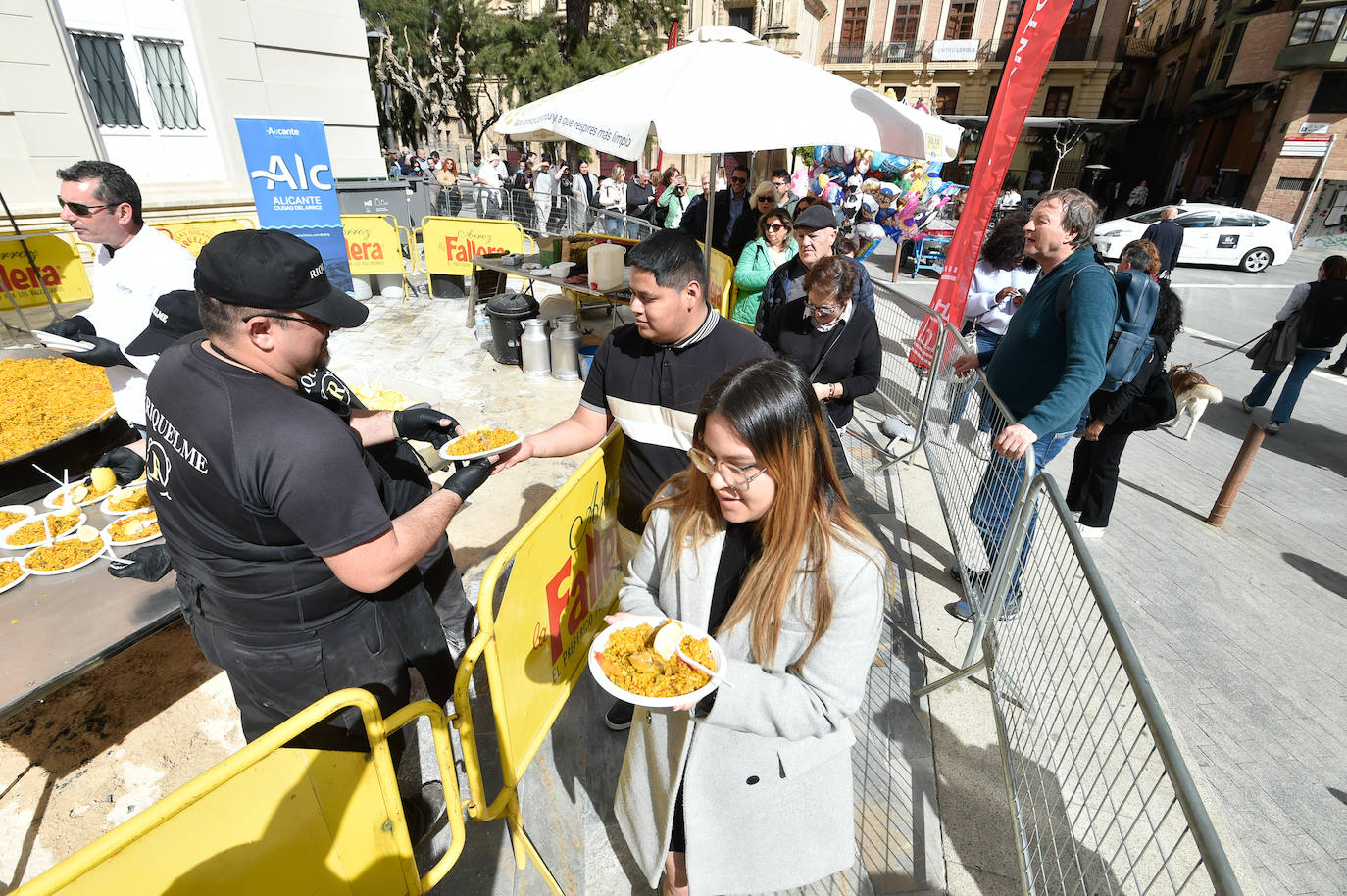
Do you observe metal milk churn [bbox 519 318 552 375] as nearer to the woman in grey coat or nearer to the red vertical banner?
the red vertical banner

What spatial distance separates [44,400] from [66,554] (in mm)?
2059

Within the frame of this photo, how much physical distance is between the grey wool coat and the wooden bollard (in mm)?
5279

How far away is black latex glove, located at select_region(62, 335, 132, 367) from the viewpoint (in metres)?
3.41

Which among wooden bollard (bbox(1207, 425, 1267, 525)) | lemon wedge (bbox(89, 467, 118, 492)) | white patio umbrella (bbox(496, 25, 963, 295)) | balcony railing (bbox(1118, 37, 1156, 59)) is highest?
balcony railing (bbox(1118, 37, 1156, 59))

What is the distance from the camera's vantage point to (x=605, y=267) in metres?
7.23

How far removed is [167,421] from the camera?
1794mm

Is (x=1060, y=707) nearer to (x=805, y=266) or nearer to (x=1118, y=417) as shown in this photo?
(x=1118, y=417)

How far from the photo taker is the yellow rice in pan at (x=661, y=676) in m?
1.63

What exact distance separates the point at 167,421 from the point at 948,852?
3.35 metres

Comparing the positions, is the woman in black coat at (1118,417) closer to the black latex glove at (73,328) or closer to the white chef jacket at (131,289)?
the white chef jacket at (131,289)

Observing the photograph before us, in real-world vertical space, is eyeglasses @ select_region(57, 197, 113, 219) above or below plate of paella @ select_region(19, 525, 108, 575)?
above

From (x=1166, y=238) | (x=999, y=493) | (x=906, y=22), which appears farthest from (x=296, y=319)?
(x=906, y=22)

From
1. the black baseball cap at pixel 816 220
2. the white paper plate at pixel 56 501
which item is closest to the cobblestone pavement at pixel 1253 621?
the black baseball cap at pixel 816 220

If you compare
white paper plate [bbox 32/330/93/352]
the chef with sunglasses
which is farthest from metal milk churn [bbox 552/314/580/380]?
white paper plate [bbox 32/330/93/352]
